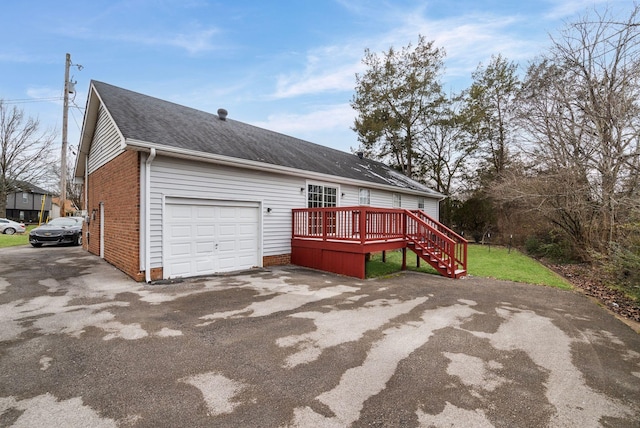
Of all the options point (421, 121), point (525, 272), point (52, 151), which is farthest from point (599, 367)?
point (52, 151)

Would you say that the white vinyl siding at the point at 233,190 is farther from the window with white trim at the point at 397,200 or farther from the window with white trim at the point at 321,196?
the window with white trim at the point at 397,200

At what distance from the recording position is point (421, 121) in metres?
24.1

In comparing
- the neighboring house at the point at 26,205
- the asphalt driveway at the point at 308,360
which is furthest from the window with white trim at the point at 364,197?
the neighboring house at the point at 26,205

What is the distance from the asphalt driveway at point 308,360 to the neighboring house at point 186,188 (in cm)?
157

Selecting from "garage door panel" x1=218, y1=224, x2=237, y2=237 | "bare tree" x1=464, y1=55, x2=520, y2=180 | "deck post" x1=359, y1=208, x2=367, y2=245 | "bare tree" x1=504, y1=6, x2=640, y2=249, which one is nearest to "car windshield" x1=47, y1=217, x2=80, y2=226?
"garage door panel" x1=218, y1=224, x2=237, y2=237

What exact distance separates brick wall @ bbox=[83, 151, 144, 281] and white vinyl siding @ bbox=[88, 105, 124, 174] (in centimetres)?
25

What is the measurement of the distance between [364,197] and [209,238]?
6.84 meters

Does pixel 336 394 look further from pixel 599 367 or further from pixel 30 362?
pixel 30 362

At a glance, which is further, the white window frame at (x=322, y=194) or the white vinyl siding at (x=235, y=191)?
the white window frame at (x=322, y=194)

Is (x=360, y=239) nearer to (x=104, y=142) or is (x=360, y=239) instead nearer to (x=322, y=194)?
(x=322, y=194)

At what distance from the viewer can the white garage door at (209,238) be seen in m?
7.34

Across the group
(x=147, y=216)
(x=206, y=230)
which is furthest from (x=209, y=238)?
(x=147, y=216)

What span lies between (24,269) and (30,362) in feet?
22.8

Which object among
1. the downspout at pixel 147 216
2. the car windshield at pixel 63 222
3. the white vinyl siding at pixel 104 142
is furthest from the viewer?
the car windshield at pixel 63 222
